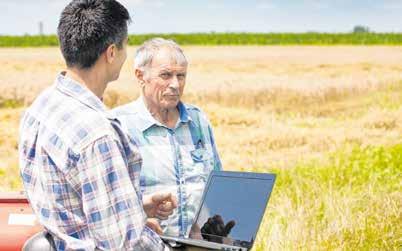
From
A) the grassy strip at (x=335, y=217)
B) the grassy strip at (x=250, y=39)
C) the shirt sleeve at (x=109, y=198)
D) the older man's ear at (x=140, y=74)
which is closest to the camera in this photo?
the shirt sleeve at (x=109, y=198)

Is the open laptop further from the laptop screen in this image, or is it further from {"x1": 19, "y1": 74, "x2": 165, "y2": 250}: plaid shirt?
{"x1": 19, "y1": 74, "x2": 165, "y2": 250}: plaid shirt

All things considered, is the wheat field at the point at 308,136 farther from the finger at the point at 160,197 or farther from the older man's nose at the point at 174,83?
the finger at the point at 160,197

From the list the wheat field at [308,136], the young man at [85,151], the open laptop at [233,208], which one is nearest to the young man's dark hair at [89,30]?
the young man at [85,151]

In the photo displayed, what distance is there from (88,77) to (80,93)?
6 centimetres

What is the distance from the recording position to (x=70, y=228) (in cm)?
247

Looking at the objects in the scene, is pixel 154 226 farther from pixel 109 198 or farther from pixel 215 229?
pixel 109 198

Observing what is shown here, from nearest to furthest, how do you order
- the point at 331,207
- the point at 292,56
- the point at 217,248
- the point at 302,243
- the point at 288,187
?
the point at 217,248 → the point at 302,243 → the point at 331,207 → the point at 288,187 → the point at 292,56

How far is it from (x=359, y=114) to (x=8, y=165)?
29.0 ft

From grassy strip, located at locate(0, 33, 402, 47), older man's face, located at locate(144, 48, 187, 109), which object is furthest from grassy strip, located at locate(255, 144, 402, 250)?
grassy strip, located at locate(0, 33, 402, 47)

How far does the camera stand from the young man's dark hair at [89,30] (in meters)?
2.49

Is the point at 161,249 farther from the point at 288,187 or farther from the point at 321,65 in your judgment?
the point at 321,65

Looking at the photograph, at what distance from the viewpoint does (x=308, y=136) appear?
13.3 meters

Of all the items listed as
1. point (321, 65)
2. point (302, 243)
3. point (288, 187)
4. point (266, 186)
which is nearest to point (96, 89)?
point (266, 186)

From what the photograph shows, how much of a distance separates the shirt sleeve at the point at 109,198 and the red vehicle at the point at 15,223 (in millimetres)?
675
